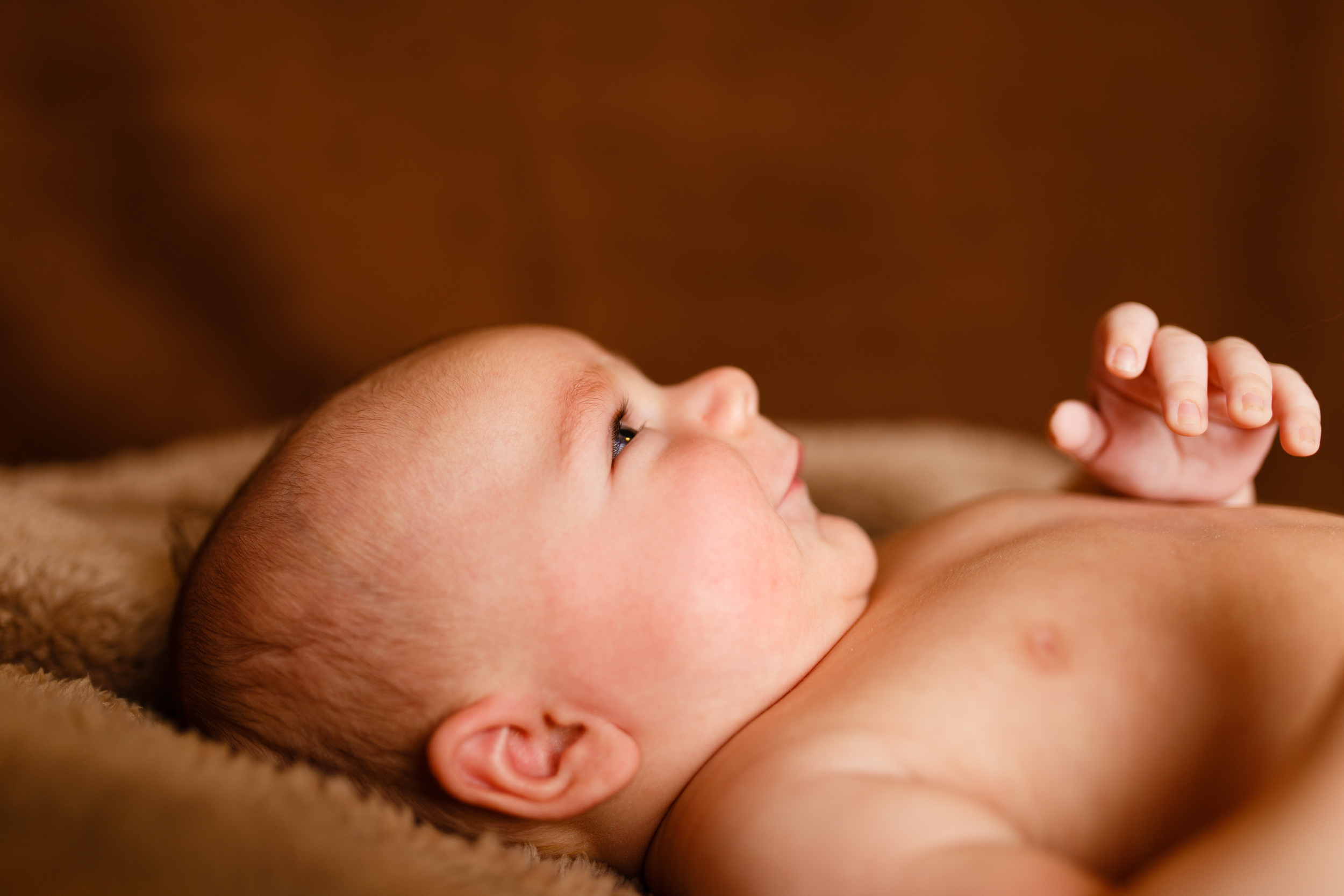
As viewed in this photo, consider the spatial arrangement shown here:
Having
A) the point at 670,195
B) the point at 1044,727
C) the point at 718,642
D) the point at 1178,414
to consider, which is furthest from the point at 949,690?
the point at 670,195

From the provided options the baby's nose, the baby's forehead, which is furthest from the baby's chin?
the baby's forehead

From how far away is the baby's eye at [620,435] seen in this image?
2.63ft

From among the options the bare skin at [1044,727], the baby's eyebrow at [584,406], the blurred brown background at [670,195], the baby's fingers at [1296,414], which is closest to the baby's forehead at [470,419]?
the baby's eyebrow at [584,406]

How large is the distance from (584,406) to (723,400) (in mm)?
154

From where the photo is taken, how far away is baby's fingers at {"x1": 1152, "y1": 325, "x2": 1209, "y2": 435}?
28.2 inches

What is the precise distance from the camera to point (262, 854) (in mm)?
494

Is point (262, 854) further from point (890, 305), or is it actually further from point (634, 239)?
point (890, 305)

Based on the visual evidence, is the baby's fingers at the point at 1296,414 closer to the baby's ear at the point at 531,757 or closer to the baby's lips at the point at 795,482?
the baby's lips at the point at 795,482

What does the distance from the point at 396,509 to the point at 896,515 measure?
0.87m

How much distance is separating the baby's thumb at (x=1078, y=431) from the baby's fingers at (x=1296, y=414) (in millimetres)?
178

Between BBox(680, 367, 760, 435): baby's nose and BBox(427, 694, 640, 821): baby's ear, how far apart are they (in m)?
0.29

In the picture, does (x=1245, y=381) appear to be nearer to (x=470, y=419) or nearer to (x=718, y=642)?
(x=718, y=642)

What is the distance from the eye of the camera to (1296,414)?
719 millimetres

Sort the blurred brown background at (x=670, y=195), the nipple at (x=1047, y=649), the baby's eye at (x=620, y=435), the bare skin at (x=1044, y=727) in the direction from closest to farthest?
the bare skin at (x=1044, y=727)
the nipple at (x=1047, y=649)
the baby's eye at (x=620, y=435)
the blurred brown background at (x=670, y=195)
